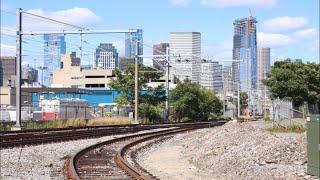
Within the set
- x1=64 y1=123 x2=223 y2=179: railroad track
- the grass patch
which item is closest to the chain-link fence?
the grass patch

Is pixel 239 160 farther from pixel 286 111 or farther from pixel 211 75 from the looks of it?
pixel 211 75

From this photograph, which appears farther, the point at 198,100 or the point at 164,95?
the point at 198,100

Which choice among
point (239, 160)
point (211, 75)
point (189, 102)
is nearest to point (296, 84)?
point (189, 102)

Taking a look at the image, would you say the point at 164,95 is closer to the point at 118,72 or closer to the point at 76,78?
the point at 118,72

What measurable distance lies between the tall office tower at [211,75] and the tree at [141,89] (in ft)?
65.9

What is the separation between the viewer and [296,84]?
56.2 m

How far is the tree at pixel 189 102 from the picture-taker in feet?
265

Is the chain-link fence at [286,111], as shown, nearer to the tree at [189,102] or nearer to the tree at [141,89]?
the tree at [141,89]

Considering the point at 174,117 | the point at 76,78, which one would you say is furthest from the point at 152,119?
the point at 76,78

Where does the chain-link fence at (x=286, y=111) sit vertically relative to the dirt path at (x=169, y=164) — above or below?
above

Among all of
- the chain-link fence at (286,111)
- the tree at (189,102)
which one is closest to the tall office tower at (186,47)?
the tree at (189,102)

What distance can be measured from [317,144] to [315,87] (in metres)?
47.9

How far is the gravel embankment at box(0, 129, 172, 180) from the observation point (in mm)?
15070

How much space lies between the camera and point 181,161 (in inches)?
787
